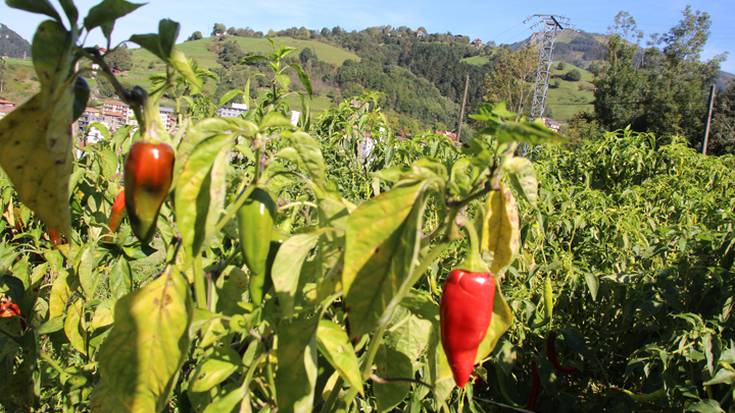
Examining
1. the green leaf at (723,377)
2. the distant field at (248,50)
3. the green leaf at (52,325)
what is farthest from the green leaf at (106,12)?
Result: the distant field at (248,50)

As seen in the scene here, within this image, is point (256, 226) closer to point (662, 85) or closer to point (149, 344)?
point (149, 344)

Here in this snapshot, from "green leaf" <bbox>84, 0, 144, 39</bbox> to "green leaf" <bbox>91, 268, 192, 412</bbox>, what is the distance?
0.85 ft

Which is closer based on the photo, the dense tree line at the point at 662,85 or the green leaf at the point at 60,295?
the green leaf at the point at 60,295

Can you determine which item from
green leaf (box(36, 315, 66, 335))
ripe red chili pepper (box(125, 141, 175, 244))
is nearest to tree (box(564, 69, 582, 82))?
green leaf (box(36, 315, 66, 335))

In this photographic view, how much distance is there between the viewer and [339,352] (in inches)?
26.4

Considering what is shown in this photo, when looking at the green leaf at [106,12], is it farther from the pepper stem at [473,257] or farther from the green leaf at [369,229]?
the pepper stem at [473,257]

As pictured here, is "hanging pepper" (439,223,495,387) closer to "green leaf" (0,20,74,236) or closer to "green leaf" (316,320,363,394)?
"green leaf" (316,320,363,394)

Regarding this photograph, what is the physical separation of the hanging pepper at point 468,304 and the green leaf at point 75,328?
3.08 feet

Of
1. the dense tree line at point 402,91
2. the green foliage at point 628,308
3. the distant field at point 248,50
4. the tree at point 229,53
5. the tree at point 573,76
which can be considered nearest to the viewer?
the green foliage at point 628,308

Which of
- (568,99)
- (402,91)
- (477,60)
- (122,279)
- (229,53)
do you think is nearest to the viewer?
(122,279)

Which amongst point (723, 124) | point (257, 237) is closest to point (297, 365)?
point (257, 237)

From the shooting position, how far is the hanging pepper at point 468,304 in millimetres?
618

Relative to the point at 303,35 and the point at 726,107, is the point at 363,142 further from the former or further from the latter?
the point at 303,35

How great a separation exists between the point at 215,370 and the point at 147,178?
0.31 metres
